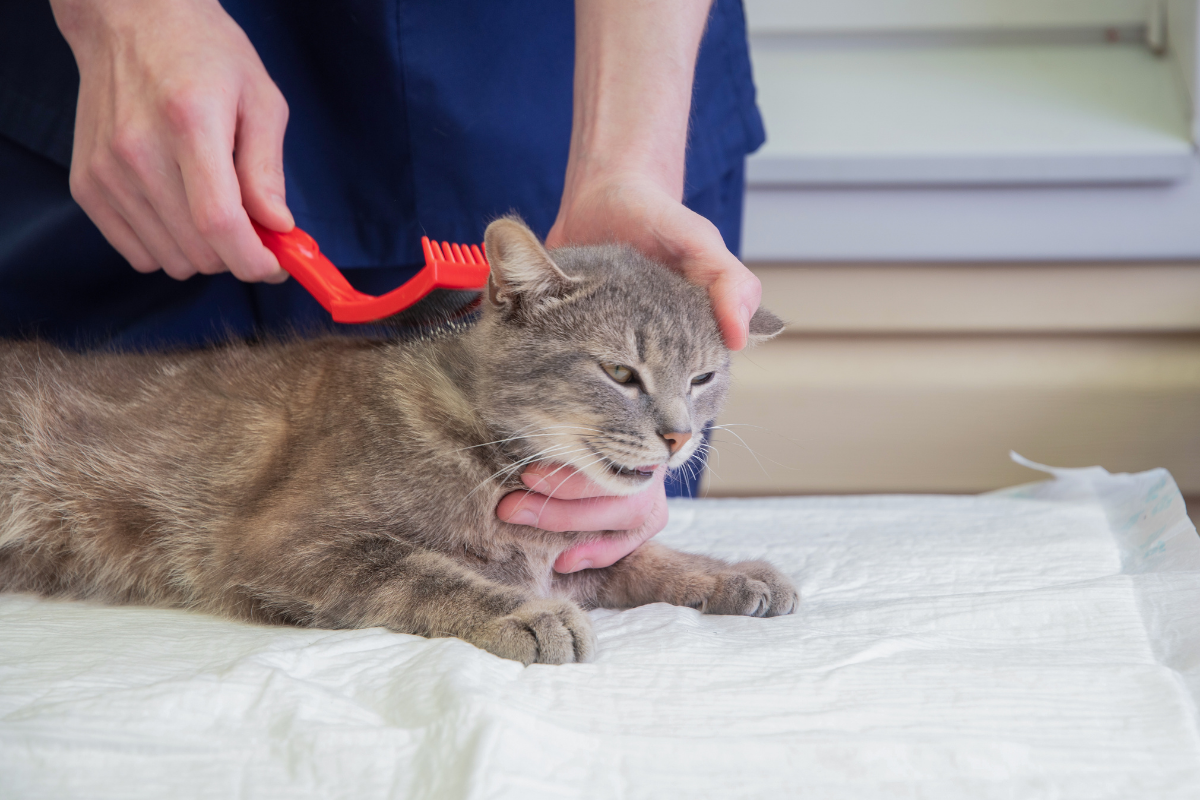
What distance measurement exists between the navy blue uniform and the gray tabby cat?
32cm

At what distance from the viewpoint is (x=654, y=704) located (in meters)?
0.82

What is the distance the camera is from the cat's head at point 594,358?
1.12m

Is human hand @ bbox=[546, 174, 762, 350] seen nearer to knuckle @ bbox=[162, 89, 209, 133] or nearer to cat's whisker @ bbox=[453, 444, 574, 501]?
cat's whisker @ bbox=[453, 444, 574, 501]

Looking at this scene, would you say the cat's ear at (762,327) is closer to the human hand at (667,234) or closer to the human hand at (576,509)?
the human hand at (667,234)

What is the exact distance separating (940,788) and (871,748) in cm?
6

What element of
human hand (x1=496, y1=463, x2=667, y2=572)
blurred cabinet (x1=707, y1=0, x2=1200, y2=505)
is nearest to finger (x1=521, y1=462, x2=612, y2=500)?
human hand (x1=496, y1=463, x2=667, y2=572)

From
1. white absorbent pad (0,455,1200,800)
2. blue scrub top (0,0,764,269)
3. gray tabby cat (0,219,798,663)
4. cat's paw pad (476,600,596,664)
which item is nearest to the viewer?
white absorbent pad (0,455,1200,800)

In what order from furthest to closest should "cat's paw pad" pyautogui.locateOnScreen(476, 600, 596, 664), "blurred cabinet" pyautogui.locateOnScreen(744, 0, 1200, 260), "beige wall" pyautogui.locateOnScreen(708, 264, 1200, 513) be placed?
1. "beige wall" pyautogui.locateOnScreen(708, 264, 1200, 513)
2. "blurred cabinet" pyautogui.locateOnScreen(744, 0, 1200, 260)
3. "cat's paw pad" pyautogui.locateOnScreen(476, 600, 596, 664)

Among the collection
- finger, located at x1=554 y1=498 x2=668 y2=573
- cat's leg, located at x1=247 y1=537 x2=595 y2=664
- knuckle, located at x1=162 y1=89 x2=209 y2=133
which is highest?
knuckle, located at x1=162 y1=89 x2=209 y2=133

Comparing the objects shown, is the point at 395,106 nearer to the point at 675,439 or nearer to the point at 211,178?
the point at 211,178

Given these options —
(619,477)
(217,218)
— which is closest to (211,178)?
(217,218)

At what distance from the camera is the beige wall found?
6.91 feet

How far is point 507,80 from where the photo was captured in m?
1.63

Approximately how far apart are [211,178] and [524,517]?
601 millimetres
